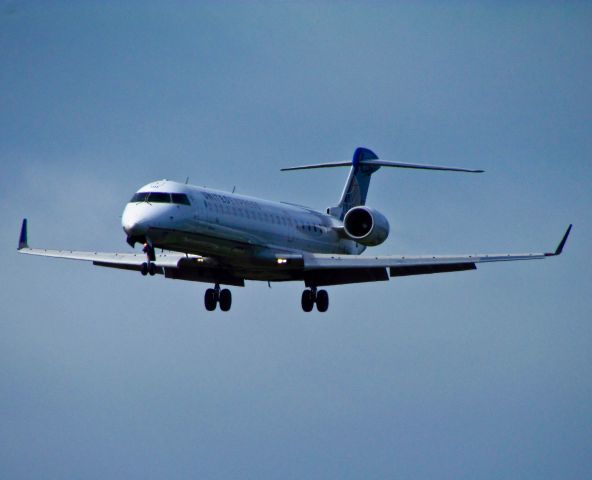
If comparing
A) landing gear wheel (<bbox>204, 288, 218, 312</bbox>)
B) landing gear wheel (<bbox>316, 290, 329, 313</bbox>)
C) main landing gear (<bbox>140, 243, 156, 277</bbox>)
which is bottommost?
main landing gear (<bbox>140, 243, 156, 277</bbox>)

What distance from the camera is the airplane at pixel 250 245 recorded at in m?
54.3

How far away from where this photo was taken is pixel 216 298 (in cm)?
6131

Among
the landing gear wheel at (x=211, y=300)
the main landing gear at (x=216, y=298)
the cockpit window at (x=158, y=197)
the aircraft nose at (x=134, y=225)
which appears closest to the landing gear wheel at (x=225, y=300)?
the main landing gear at (x=216, y=298)

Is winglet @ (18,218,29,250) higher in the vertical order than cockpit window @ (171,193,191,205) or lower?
higher

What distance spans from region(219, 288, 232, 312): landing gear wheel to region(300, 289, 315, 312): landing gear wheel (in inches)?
133

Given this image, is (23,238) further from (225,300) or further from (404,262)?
(404,262)

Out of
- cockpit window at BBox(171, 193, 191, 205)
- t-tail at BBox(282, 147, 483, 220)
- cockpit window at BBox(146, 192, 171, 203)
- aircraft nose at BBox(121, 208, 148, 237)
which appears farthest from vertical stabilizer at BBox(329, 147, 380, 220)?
aircraft nose at BBox(121, 208, 148, 237)

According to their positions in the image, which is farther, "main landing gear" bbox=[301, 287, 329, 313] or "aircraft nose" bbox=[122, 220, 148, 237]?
"main landing gear" bbox=[301, 287, 329, 313]

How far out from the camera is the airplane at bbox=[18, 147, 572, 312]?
→ 54344 millimetres

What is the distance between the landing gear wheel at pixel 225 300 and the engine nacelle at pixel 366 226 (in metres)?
5.68

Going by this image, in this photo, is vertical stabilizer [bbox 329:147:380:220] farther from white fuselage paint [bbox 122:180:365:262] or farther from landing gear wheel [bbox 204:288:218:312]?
landing gear wheel [bbox 204:288:218:312]

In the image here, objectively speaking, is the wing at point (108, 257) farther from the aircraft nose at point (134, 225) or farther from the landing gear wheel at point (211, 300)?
the aircraft nose at point (134, 225)

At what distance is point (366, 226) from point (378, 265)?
10.5 ft

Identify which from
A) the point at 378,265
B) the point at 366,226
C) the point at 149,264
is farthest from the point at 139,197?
the point at 366,226
